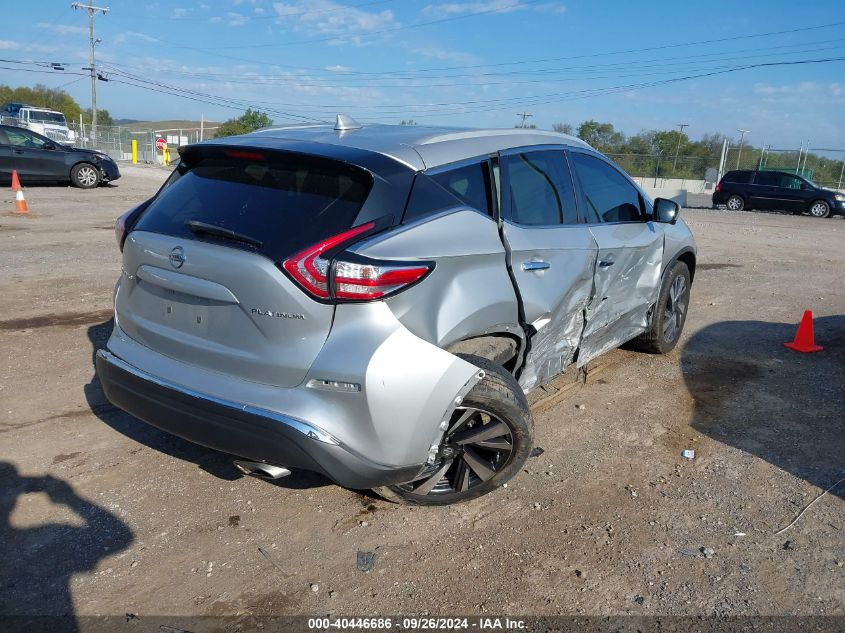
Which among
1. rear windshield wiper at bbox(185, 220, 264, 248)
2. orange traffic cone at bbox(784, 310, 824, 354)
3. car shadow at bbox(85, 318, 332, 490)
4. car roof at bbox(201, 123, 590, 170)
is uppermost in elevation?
car roof at bbox(201, 123, 590, 170)

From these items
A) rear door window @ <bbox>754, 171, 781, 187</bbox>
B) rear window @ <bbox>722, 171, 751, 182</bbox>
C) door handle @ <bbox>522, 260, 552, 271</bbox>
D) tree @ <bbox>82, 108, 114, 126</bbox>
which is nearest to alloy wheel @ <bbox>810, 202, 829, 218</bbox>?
rear door window @ <bbox>754, 171, 781, 187</bbox>

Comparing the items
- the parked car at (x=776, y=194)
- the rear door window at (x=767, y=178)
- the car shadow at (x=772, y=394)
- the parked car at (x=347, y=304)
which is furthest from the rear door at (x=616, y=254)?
the rear door window at (x=767, y=178)

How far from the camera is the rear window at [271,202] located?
283 centimetres

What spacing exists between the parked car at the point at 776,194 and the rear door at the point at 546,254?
24380mm

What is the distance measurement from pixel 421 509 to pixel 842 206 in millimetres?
25786

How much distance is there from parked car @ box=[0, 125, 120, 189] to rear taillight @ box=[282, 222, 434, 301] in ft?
60.5

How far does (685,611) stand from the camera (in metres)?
2.76

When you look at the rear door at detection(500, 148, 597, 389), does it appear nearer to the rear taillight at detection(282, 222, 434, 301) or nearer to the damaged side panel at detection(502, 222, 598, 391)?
the damaged side panel at detection(502, 222, 598, 391)

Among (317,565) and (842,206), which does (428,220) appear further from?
(842,206)

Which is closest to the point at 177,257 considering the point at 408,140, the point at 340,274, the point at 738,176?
the point at 340,274

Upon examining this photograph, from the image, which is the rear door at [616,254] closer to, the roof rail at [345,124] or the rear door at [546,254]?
the rear door at [546,254]

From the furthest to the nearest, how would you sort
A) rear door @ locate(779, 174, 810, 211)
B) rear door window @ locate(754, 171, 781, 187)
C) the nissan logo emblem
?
rear door window @ locate(754, 171, 781, 187) → rear door @ locate(779, 174, 810, 211) → the nissan logo emblem

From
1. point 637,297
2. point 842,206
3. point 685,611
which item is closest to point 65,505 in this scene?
point 685,611

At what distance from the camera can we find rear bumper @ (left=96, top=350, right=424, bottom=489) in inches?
108
